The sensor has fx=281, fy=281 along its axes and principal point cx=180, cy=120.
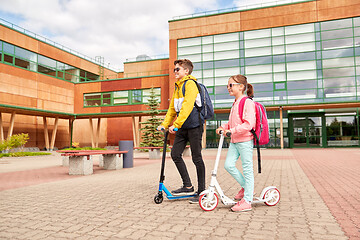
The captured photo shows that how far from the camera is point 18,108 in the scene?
22844 mm

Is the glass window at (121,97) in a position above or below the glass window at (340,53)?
below

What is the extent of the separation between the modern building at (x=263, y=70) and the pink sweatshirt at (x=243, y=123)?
22939 mm

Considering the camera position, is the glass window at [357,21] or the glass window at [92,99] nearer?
the glass window at [357,21]

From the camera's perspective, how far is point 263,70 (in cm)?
2703

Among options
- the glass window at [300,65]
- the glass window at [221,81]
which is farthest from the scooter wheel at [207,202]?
the glass window at [300,65]

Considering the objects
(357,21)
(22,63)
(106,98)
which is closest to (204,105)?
(357,21)

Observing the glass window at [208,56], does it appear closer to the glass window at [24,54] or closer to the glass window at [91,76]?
the glass window at [91,76]

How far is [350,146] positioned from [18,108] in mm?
28873

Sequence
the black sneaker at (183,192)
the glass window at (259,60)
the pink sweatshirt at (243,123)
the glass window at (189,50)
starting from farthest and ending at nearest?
the glass window at (189,50)
the glass window at (259,60)
the black sneaker at (183,192)
the pink sweatshirt at (243,123)

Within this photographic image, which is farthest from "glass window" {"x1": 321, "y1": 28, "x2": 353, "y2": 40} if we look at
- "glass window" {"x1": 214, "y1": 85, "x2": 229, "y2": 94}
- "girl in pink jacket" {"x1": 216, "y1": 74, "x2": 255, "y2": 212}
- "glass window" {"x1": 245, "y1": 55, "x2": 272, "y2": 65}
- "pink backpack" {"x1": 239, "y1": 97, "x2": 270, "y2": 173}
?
"pink backpack" {"x1": 239, "y1": 97, "x2": 270, "y2": 173}

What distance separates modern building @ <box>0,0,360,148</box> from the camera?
2527cm

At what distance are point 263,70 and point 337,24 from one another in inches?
297

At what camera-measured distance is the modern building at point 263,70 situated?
25.3 m

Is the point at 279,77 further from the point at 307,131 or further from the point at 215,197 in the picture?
the point at 215,197
